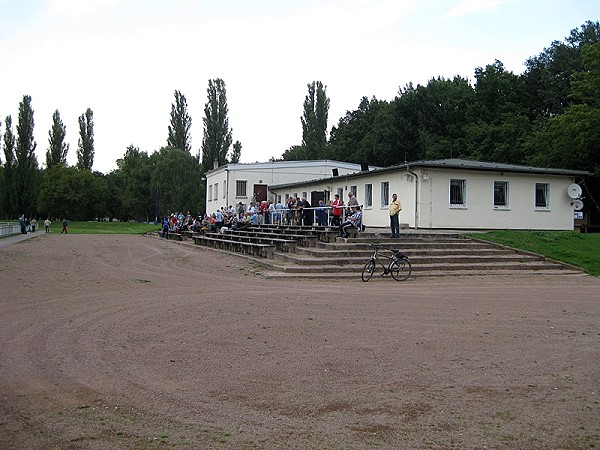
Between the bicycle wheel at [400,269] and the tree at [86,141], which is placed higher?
the tree at [86,141]

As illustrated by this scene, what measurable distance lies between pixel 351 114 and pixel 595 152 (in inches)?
1798

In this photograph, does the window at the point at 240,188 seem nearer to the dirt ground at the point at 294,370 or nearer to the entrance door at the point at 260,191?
the entrance door at the point at 260,191

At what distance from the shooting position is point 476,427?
17.9 feet

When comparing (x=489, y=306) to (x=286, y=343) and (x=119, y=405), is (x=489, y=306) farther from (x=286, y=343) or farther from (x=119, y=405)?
(x=119, y=405)

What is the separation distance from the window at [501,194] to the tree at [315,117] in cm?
4546

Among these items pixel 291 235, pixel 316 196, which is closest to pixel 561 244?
pixel 291 235

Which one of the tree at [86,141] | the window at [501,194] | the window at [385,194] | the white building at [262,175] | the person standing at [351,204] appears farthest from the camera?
the tree at [86,141]

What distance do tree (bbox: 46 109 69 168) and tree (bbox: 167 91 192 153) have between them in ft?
63.9

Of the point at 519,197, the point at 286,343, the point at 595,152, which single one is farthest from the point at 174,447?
the point at 595,152

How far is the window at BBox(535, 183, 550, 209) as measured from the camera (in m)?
30.9

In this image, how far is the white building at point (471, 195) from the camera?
28.4m

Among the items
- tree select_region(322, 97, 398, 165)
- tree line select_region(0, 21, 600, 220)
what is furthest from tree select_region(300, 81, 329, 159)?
tree select_region(322, 97, 398, 165)

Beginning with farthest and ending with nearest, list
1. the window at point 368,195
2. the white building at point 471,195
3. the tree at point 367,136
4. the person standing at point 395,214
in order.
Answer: the tree at point 367,136 → the window at point 368,195 → the white building at point 471,195 → the person standing at point 395,214

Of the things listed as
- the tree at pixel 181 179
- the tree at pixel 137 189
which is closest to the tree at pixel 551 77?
the tree at pixel 181 179
